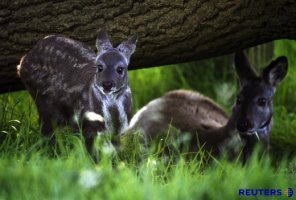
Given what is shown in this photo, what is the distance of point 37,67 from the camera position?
22.2 feet

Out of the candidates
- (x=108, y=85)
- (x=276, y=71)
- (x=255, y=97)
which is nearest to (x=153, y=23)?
(x=108, y=85)

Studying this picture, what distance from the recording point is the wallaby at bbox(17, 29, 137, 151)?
6305mm

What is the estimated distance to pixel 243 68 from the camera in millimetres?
7977

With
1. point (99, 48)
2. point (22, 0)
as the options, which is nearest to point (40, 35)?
point (22, 0)

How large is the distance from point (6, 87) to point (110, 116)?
61.5 inches

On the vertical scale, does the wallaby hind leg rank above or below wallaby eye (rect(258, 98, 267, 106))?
above

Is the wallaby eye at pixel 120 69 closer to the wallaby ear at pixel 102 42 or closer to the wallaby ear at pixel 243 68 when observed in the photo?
the wallaby ear at pixel 102 42

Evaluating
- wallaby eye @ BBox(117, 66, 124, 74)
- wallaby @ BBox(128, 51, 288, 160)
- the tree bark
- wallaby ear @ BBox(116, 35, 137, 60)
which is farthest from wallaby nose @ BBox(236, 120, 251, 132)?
wallaby eye @ BBox(117, 66, 124, 74)

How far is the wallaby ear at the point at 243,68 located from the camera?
7.98 meters

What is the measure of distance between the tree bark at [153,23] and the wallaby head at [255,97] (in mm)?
720

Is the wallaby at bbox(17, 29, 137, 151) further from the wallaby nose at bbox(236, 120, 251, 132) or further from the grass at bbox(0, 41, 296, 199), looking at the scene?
the wallaby nose at bbox(236, 120, 251, 132)

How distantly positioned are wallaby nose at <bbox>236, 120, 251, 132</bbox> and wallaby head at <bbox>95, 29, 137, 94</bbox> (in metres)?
1.61

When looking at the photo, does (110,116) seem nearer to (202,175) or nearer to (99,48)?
(99,48)

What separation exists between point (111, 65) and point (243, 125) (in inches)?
72.6
